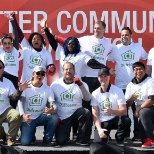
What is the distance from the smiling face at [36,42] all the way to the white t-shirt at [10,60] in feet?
0.91

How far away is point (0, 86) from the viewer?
655 centimetres

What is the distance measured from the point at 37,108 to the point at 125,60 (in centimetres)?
139

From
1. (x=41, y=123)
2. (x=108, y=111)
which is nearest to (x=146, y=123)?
(x=108, y=111)

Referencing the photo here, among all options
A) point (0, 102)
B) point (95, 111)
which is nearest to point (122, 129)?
point (95, 111)

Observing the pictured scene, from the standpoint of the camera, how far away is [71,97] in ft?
21.7

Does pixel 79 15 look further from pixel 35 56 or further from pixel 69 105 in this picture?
pixel 69 105

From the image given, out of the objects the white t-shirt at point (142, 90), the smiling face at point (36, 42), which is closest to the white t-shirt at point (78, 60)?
the smiling face at point (36, 42)

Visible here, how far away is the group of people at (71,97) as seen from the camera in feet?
21.1

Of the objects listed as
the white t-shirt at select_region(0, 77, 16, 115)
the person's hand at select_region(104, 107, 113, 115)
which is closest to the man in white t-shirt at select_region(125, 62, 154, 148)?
the person's hand at select_region(104, 107, 113, 115)

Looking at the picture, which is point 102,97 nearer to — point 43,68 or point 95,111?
point 95,111

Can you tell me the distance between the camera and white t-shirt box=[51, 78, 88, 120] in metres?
6.61

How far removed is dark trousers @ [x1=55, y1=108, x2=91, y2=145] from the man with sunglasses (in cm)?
11

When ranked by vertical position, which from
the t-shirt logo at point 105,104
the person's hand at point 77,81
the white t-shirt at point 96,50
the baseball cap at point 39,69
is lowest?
the t-shirt logo at point 105,104

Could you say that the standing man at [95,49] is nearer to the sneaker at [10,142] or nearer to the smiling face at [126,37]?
the smiling face at [126,37]
